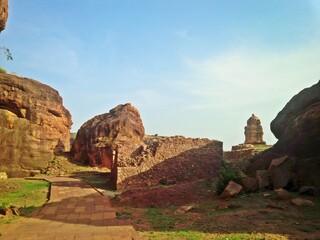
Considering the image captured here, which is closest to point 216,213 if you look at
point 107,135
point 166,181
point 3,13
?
point 166,181

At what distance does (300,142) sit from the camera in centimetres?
1080

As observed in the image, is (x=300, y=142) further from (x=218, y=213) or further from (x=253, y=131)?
(x=253, y=131)

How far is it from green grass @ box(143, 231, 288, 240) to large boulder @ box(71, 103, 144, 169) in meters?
17.0

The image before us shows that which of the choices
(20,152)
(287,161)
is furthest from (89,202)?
(20,152)

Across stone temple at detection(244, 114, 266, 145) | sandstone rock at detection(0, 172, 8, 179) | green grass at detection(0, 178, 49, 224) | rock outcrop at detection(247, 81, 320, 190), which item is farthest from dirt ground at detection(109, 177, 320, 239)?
stone temple at detection(244, 114, 266, 145)

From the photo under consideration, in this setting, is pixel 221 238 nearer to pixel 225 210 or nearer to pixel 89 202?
pixel 225 210

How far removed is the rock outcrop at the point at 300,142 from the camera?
31.9 feet

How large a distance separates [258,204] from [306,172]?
114 inches

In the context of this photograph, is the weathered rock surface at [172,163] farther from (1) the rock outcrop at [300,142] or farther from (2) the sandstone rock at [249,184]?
(2) the sandstone rock at [249,184]

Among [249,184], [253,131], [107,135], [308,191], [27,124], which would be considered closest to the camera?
[308,191]

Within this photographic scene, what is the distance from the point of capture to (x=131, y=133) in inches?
988

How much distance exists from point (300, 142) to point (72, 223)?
8635 mm

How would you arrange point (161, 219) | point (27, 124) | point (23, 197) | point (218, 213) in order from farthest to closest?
point (27, 124) → point (23, 197) → point (218, 213) → point (161, 219)

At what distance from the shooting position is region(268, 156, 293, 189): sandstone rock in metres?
9.71
